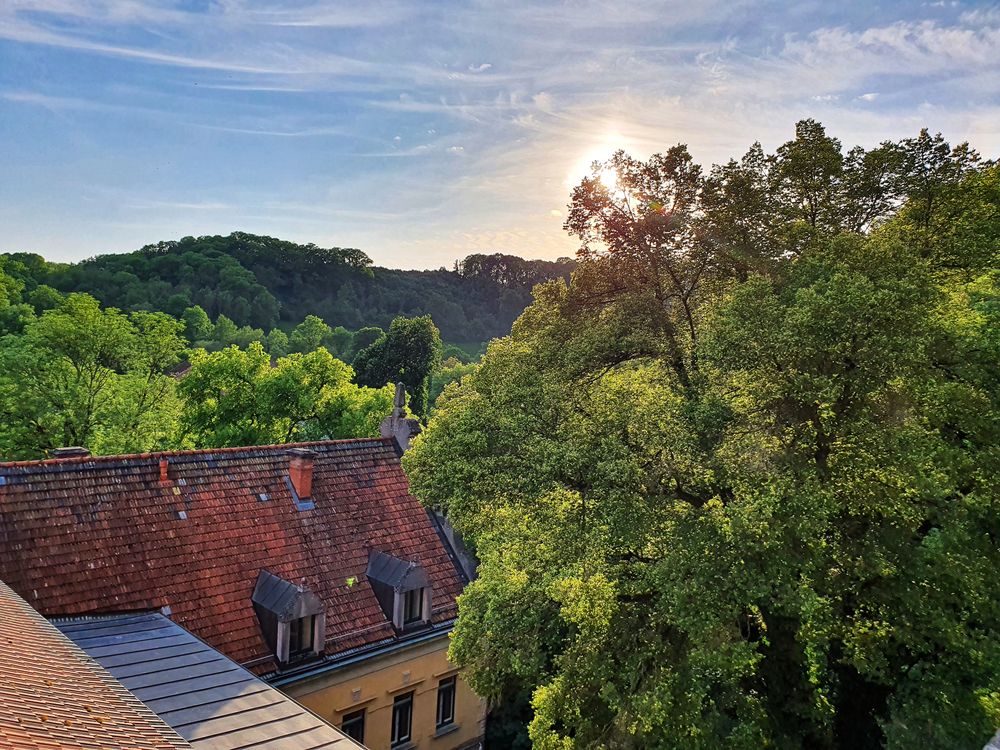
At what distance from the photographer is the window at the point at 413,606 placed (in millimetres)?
15484

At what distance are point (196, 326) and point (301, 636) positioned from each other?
57.1 m

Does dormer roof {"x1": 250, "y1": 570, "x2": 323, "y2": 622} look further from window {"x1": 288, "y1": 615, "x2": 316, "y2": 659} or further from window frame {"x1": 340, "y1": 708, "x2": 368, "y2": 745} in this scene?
window frame {"x1": 340, "y1": 708, "x2": 368, "y2": 745}

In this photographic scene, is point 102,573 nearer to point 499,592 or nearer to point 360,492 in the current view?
point 360,492

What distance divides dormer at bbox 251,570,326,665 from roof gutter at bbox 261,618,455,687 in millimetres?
277

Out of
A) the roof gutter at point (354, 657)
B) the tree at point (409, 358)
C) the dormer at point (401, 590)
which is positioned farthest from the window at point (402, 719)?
the tree at point (409, 358)

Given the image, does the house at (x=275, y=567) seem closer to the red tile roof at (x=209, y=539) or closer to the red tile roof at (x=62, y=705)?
the red tile roof at (x=209, y=539)

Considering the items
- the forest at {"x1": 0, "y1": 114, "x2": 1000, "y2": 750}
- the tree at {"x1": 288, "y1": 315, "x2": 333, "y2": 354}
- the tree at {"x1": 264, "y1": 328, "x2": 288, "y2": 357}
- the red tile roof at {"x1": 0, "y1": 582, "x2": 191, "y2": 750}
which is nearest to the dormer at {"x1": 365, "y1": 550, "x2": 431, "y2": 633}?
the forest at {"x1": 0, "y1": 114, "x2": 1000, "y2": 750}

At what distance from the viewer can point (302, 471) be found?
1620cm

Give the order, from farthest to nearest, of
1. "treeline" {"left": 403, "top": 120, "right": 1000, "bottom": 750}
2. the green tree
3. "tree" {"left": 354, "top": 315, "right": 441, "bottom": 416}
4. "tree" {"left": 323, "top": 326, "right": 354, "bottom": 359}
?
"tree" {"left": 323, "top": 326, "right": 354, "bottom": 359}
"tree" {"left": 354, "top": 315, "right": 441, "bottom": 416}
the green tree
"treeline" {"left": 403, "top": 120, "right": 1000, "bottom": 750}

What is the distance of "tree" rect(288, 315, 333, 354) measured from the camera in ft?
224

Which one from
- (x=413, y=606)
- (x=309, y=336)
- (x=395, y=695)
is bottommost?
(x=395, y=695)

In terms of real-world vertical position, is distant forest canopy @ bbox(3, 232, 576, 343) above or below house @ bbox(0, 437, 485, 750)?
above

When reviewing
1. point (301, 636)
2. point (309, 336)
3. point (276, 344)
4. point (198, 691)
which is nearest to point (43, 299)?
point (276, 344)

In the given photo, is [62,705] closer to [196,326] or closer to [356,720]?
[356,720]
